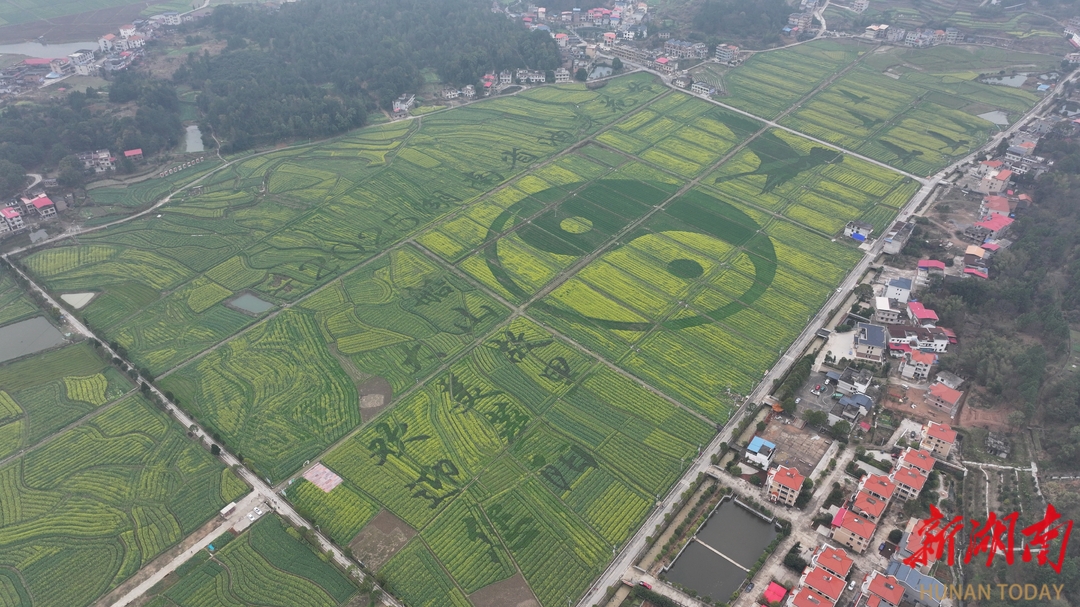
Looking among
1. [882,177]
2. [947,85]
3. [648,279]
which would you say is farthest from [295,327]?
[947,85]

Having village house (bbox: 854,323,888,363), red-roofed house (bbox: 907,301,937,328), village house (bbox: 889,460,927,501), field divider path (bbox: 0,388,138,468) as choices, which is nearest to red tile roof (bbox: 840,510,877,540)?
village house (bbox: 889,460,927,501)

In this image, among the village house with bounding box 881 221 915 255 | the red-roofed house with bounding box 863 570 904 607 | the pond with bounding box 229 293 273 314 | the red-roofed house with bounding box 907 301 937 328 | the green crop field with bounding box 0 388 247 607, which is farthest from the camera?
the village house with bounding box 881 221 915 255

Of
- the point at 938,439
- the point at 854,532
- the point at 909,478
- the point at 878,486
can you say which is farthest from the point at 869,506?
the point at 938,439

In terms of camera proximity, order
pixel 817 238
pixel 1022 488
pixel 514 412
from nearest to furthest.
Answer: pixel 1022 488 < pixel 514 412 < pixel 817 238

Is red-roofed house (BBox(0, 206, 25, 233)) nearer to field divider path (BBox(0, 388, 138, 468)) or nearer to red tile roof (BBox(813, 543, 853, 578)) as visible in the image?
field divider path (BBox(0, 388, 138, 468))

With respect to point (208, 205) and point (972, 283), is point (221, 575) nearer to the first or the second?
point (208, 205)

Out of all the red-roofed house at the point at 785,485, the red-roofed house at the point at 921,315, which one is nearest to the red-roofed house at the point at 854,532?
the red-roofed house at the point at 785,485

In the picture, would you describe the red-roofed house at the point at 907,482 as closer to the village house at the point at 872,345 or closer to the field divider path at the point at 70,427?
the village house at the point at 872,345

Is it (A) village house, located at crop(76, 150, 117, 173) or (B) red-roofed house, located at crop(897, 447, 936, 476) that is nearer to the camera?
(B) red-roofed house, located at crop(897, 447, 936, 476)
